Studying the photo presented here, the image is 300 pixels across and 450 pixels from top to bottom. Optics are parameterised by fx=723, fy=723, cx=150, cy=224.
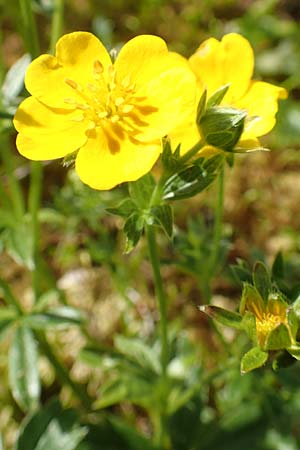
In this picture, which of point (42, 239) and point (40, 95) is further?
point (42, 239)

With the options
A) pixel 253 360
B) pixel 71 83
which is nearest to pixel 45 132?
pixel 71 83

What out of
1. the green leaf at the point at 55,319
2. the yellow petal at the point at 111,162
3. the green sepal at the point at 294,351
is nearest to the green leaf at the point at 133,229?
the yellow petal at the point at 111,162

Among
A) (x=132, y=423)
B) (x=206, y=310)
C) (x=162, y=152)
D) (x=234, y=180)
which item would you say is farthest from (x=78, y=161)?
(x=234, y=180)

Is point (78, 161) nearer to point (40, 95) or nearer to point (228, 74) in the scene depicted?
point (40, 95)

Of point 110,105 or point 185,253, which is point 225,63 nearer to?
point 110,105

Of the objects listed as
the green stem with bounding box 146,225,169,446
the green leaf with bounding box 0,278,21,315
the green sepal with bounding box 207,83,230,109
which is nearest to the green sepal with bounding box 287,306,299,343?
the green stem with bounding box 146,225,169,446

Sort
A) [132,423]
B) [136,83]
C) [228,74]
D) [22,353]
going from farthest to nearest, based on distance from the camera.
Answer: [132,423], [22,353], [228,74], [136,83]
